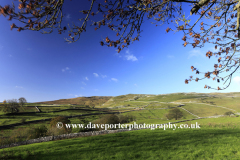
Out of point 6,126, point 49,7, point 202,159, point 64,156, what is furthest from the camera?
point 6,126

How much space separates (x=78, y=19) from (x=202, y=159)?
11.9m

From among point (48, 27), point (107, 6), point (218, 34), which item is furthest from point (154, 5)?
point (48, 27)

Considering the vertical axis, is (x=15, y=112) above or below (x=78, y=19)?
below

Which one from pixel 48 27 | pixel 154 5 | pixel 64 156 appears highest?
pixel 154 5

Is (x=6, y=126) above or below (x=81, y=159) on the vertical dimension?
below

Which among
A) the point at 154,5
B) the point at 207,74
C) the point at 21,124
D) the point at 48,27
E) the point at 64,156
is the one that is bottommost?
the point at 21,124

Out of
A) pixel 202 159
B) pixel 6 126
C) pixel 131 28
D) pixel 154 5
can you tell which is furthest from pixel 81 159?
pixel 6 126

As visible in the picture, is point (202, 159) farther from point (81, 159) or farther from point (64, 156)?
point (64, 156)

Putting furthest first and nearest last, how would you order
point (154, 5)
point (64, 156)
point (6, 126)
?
1. point (6, 126)
2. point (64, 156)
3. point (154, 5)

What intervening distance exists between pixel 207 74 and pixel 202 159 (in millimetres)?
7590

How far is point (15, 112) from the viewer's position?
194 feet

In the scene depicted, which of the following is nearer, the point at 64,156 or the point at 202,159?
the point at 202,159

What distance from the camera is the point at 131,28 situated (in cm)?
521

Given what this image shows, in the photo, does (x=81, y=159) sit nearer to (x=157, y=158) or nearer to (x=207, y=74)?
(x=157, y=158)
